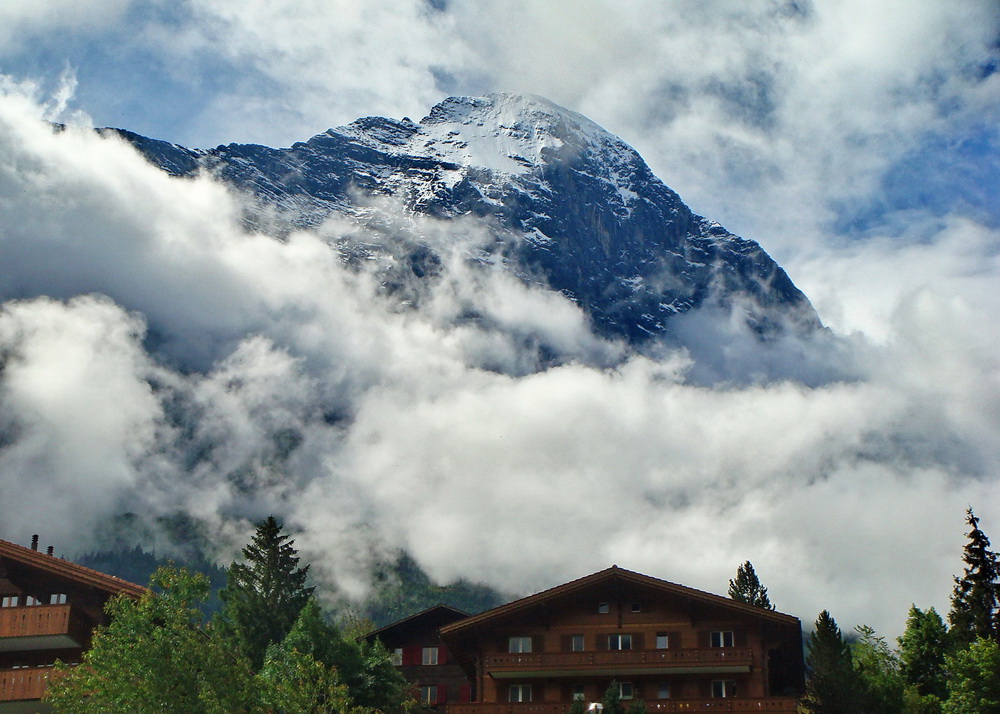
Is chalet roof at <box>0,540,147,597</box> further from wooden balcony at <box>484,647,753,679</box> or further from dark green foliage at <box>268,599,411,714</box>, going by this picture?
wooden balcony at <box>484,647,753,679</box>

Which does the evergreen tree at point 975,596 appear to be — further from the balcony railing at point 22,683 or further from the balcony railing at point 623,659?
the balcony railing at point 22,683

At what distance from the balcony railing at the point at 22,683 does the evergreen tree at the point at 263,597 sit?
563 inches

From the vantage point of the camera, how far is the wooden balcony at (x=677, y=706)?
50.1m

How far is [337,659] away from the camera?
42750mm

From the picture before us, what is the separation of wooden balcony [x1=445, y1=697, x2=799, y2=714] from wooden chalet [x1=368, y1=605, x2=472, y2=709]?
1413cm

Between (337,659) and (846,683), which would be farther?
(846,683)

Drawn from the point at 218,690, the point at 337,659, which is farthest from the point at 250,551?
the point at 218,690

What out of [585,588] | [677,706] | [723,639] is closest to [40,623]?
[585,588]

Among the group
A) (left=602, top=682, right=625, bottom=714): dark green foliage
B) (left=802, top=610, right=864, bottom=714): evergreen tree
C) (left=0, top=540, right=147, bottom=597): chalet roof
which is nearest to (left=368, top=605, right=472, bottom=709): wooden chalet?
(left=802, top=610, right=864, bottom=714): evergreen tree

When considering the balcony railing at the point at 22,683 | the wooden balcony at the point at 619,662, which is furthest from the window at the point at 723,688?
the balcony railing at the point at 22,683

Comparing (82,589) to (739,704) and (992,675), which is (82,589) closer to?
(739,704)

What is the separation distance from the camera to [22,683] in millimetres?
42375

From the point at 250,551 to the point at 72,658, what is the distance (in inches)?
801

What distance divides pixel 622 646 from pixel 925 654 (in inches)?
784
